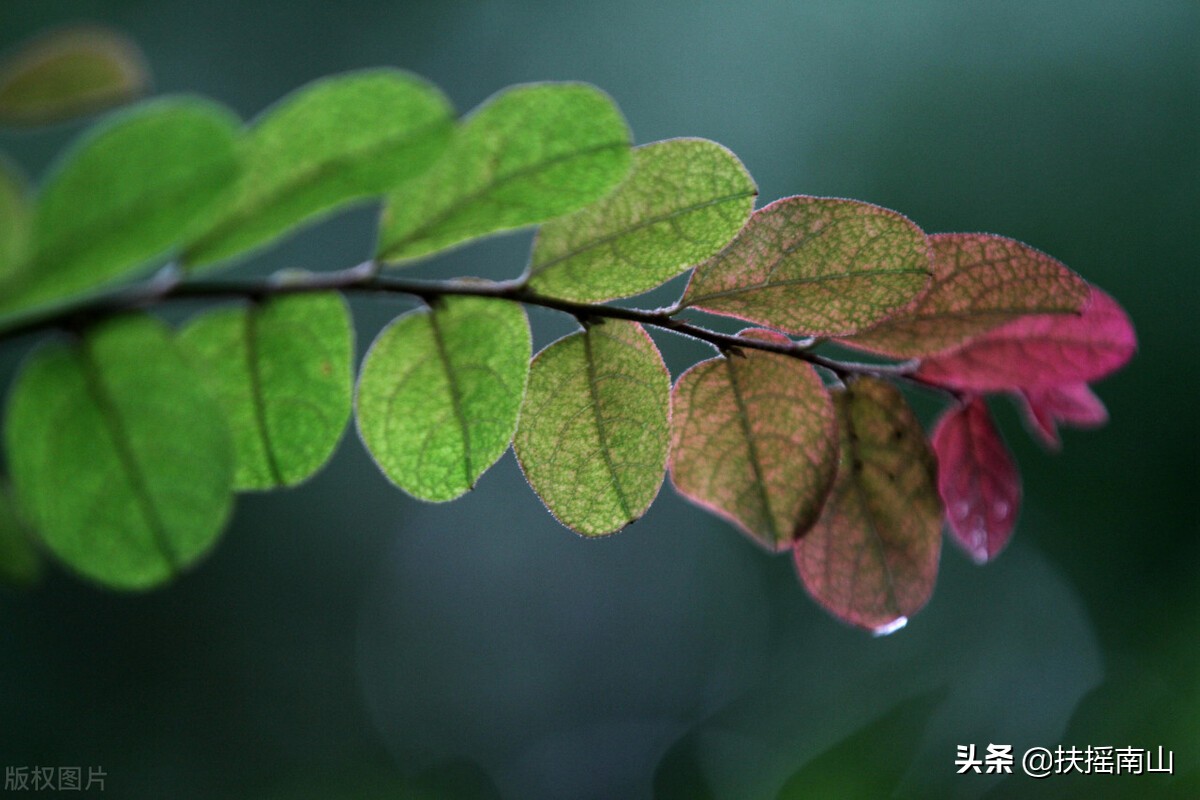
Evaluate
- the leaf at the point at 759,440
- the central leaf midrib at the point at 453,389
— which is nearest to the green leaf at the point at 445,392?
the central leaf midrib at the point at 453,389

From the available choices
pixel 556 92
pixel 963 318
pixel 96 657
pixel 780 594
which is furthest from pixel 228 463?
pixel 780 594

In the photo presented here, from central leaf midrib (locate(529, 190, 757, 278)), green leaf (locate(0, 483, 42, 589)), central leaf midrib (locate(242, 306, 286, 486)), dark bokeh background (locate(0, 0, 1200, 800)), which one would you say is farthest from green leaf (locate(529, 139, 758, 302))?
dark bokeh background (locate(0, 0, 1200, 800))

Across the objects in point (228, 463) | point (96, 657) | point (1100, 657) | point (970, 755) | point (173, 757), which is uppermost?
point (228, 463)

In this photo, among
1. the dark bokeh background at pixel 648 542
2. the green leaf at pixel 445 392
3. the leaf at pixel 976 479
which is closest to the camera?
the green leaf at pixel 445 392

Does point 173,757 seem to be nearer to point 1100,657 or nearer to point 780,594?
point 780,594

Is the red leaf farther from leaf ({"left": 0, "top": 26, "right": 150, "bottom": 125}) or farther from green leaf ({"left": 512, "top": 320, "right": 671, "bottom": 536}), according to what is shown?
leaf ({"left": 0, "top": 26, "right": 150, "bottom": 125})

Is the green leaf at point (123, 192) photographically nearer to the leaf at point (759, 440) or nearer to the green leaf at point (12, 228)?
the green leaf at point (12, 228)
